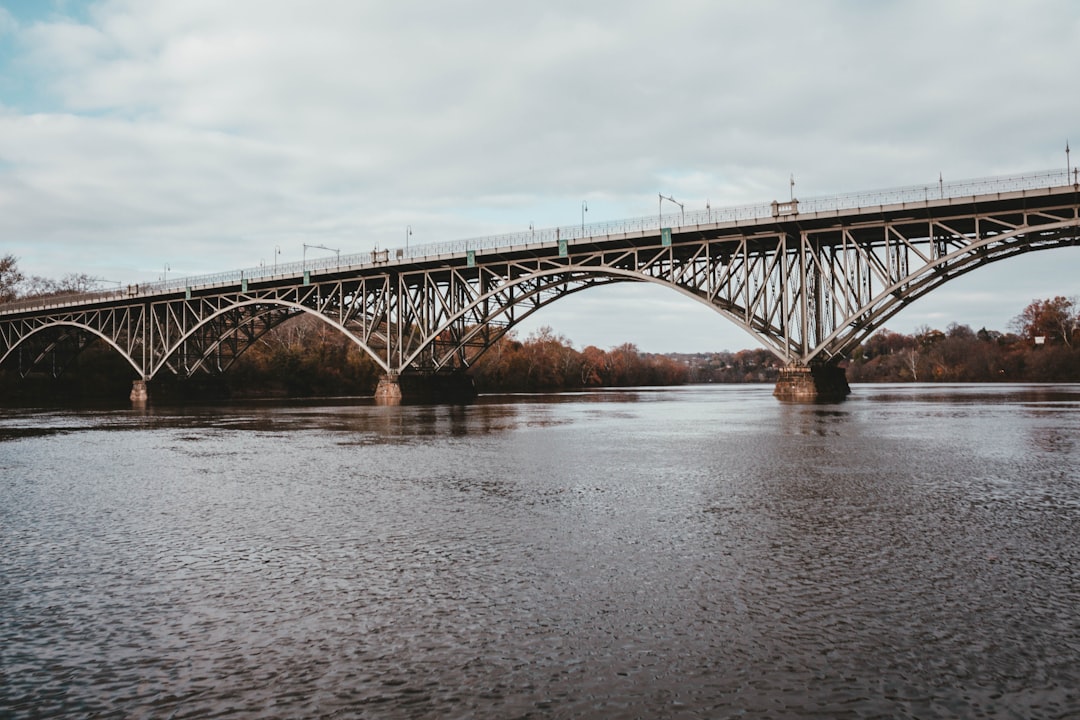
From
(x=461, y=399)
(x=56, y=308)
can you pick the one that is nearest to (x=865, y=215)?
(x=461, y=399)

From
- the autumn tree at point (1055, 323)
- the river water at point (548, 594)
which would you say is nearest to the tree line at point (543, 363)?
the autumn tree at point (1055, 323)

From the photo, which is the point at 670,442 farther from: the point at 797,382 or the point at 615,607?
the point at 797,382

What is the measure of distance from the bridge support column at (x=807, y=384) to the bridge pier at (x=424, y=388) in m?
25.5

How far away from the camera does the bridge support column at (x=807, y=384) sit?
45.0 m

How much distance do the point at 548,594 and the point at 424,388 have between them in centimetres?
5344

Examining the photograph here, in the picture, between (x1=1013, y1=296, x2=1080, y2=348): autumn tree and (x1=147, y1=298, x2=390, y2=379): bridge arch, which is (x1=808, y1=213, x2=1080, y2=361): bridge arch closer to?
(x1=147, y1=298, x2=390, y2=379): bridge arch

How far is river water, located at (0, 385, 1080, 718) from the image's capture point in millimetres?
4785

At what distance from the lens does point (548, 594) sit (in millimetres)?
6848

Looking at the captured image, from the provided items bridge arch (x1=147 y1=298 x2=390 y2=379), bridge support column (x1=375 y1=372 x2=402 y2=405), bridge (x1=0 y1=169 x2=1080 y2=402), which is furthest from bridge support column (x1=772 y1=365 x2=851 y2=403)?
bridge arch (x1=147 y1=298 x2=390 y2=379)

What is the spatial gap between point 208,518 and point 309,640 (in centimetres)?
595

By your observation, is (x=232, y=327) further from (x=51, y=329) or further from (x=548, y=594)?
(x=548, y=594)

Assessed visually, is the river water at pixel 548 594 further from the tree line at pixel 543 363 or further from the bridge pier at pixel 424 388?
the tree line at pixel 543 363

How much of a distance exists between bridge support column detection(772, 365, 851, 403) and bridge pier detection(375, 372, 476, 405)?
2555 centimetres

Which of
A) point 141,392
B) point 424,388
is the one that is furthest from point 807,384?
point 141,392
